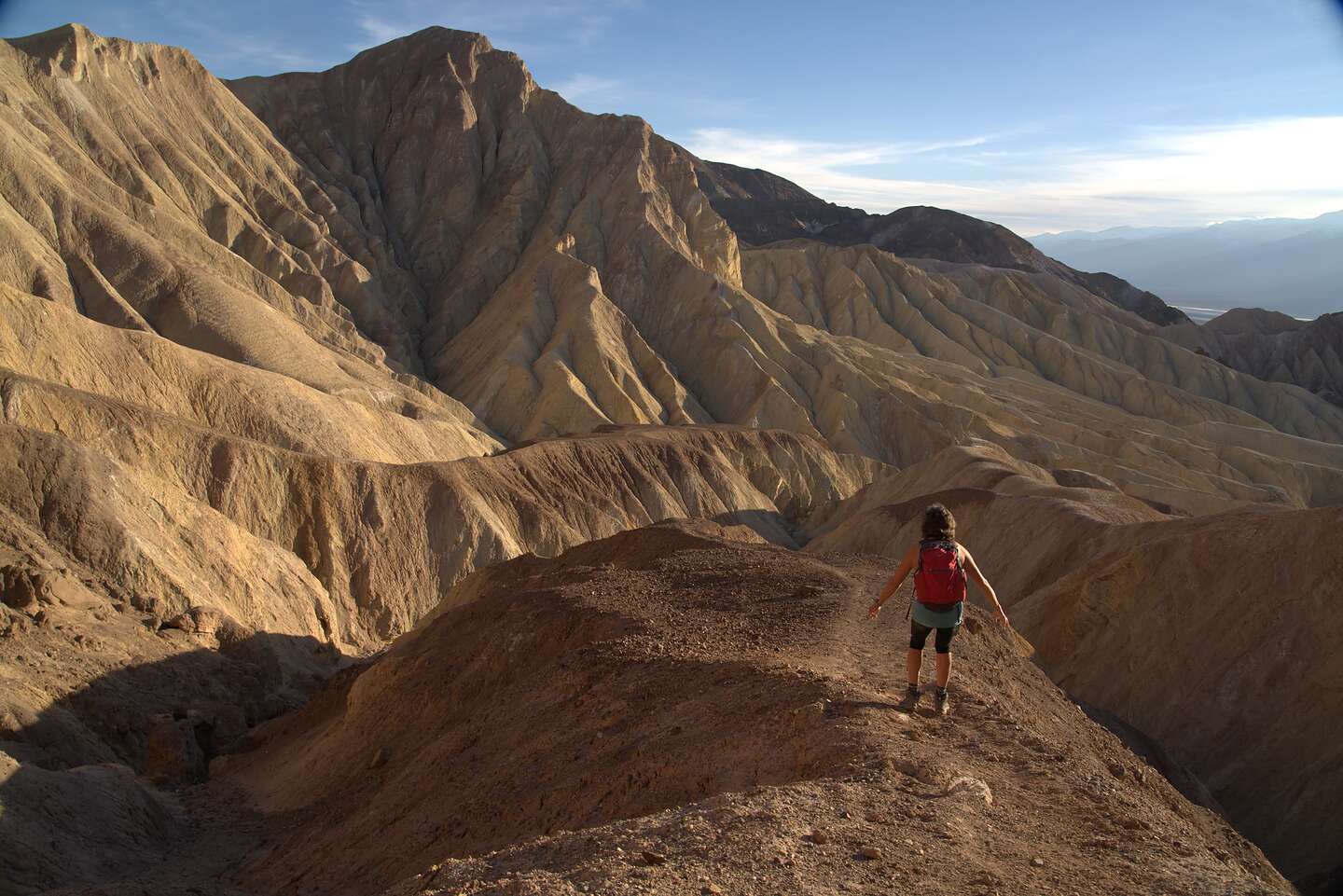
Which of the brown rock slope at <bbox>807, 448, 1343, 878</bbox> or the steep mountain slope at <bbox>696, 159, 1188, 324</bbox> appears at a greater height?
the steep mountain slope at <bbox>696, 159, 1188, 324</bbox>

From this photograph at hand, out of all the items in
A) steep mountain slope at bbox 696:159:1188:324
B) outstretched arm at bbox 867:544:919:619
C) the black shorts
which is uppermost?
steep mountain slope at bbox 696:159:1188:324

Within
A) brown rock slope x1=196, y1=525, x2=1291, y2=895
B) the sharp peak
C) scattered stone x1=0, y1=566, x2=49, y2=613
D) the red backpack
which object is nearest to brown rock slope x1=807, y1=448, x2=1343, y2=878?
brown rock slope x1=196, y1=525, x2=1291, y2=895

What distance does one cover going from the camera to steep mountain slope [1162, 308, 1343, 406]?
114875 millimetres

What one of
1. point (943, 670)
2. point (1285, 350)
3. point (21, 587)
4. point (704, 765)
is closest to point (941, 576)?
point (943, 670)

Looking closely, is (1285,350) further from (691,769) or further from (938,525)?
(691,769)

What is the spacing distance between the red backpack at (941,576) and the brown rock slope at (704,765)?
39.3 inches

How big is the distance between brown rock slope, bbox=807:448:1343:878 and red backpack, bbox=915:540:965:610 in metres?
10.2

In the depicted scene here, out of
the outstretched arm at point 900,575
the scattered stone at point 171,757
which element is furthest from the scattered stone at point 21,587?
the outstretched arm at point 900,575

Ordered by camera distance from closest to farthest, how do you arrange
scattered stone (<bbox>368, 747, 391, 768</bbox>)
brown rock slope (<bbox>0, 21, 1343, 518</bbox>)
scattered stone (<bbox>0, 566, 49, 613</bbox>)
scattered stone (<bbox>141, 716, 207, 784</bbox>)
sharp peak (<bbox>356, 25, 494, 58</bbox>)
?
scattered stone (<bbox>368, 747, 391, 768</bbox>) → scattered stone (<bbox>141, 716, 207, 784</bbox>) → scattered stone (<bbox>0, 566, 49, 613</bbox>) → brown rock slope (<bbox>0, 21, 1343, 518</bbox>) → sharp peak (<bbox>356, 25, 494, 58</bbox>)

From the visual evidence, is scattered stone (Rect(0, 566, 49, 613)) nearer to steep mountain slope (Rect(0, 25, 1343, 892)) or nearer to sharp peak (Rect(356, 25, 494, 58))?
steep mountain slope (Rect(0, 25, 1343, 892))

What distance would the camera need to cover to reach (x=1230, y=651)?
22062 mm

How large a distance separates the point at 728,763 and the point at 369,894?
14.3 ft

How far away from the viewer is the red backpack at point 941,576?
9.28 meters

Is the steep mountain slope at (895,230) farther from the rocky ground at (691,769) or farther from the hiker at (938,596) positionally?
the hiker at (938,596)
